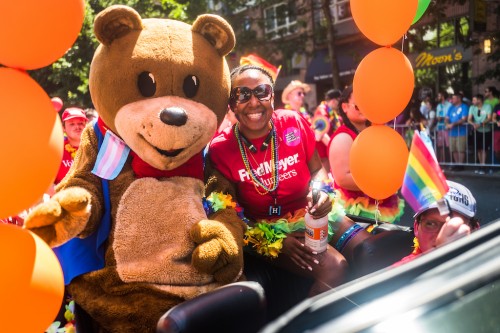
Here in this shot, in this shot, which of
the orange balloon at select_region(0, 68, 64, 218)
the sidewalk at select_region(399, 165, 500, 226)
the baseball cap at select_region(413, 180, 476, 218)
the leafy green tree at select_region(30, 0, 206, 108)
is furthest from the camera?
the leafy green tree at select_region(30, 0, 206, 108)

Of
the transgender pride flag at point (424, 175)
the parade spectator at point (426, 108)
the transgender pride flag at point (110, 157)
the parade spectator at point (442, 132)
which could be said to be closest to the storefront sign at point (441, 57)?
the parade spectator at point (426, 108)

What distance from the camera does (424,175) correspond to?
179 centimetres

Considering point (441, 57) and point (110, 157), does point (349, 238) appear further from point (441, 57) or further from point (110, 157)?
point (441, 57)

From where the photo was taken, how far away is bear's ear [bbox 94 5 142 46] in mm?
2189

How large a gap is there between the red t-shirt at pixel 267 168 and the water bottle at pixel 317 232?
0.33 meters

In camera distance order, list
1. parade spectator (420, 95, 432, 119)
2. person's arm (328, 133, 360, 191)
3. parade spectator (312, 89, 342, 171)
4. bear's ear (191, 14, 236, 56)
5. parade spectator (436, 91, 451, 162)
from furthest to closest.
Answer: parade spectator (420, 95, 432, 119), parade spectator (436, 91, 451, 162), parade spectator (312, 89, 342, 171), person's arm (328, 133, 360, 191), bear's ear (191, 14, 236, 56)

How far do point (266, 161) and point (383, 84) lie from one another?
756 mm

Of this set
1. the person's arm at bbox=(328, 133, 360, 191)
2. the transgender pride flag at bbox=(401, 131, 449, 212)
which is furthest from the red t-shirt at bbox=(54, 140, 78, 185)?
the transgender pride flag at bbox=(401, 131, 449, 212)

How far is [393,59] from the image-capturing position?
2523 mm

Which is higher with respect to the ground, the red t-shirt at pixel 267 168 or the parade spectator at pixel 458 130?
the red t-shirt at pixel 267 168

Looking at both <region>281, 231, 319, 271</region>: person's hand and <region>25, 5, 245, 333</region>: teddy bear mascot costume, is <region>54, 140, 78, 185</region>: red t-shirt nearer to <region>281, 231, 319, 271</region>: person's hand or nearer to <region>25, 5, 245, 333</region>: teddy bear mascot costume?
<region>25, 5, 245, 333</region>: teddy bear mascot costume

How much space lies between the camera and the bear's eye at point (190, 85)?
2299 millimetres

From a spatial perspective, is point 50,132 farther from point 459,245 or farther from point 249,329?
point 459,245

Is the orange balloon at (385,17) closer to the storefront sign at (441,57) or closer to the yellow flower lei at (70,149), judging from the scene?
the yellow flower lei at (70,149)
